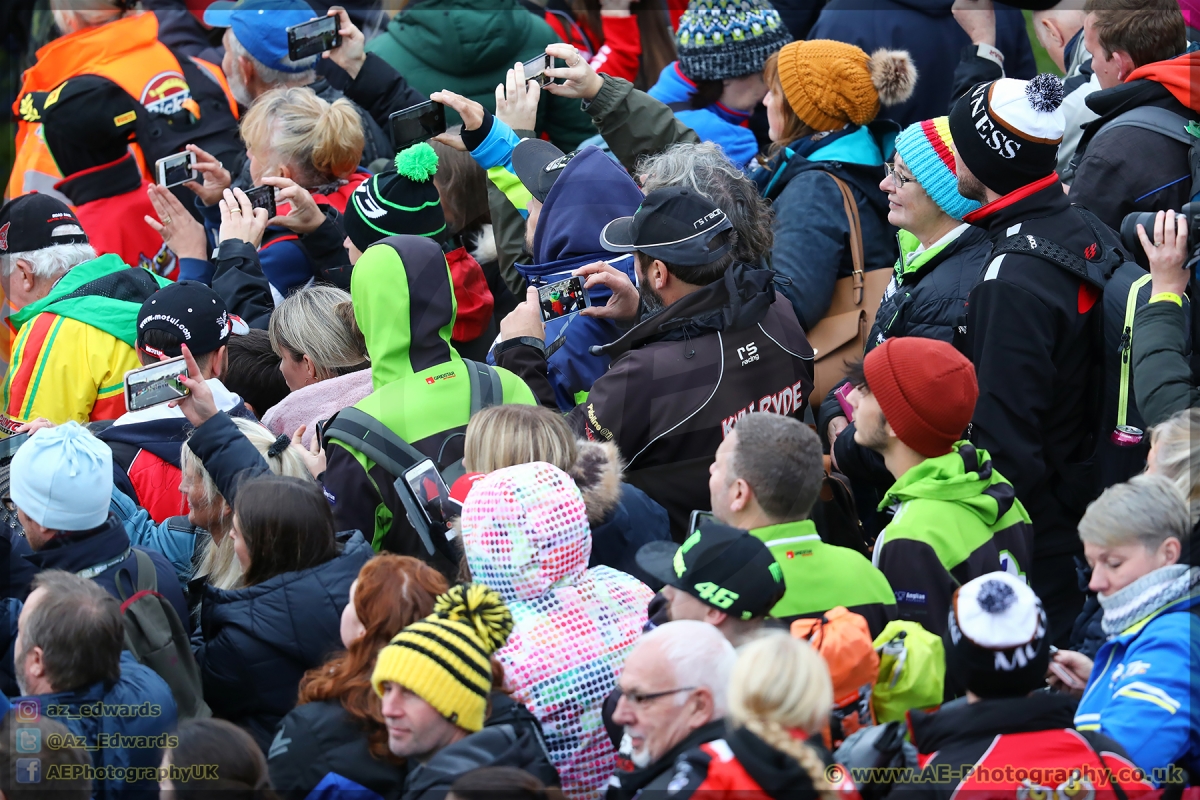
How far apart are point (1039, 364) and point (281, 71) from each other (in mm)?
4195

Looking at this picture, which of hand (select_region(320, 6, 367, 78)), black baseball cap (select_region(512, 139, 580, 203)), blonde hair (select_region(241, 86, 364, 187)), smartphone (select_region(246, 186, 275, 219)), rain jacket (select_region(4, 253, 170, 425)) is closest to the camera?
black baseball cap (select_region(512, 139, 580, 203))

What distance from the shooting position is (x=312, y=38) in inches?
234

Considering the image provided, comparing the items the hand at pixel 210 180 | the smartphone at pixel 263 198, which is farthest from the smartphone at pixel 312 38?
the smartphone at pixel 263 198

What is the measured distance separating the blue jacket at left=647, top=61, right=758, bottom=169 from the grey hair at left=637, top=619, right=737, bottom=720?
360cm

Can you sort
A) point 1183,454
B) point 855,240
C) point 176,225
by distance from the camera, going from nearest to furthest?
point 1183,454, point 855,240, point 176,225

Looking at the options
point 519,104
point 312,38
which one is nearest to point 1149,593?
point 519,104

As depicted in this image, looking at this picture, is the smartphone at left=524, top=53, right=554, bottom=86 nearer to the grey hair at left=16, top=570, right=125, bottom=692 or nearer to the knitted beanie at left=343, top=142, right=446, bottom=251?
the knitted beanie at left=343, top=142, right=446, bottom=251

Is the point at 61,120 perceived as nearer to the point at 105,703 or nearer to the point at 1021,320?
the point at 105,703

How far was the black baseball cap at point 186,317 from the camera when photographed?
13.9 ft

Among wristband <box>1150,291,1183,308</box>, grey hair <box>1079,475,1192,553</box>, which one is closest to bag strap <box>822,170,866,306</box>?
wristband <box>1150,291,1183,308</box>

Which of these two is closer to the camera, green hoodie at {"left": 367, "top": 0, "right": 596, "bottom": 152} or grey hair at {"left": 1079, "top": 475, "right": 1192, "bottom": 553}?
grey hair at {"left": 1079, "top": 475, "right": 1192, "bottom": 553}

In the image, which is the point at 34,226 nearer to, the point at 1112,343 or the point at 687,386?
the point at 687,386

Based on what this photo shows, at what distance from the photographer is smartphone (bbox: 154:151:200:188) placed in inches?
221

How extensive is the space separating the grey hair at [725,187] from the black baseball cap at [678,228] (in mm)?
253
